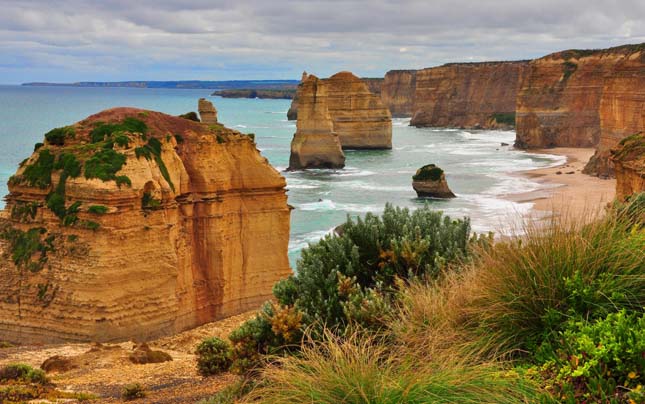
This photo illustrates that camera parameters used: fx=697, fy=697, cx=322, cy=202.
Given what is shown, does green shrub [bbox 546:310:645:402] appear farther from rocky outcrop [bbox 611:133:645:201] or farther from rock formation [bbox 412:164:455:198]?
rock formation [bbox 412:164:455:198]

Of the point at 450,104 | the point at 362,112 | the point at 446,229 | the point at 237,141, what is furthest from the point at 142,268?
the point at 450,104

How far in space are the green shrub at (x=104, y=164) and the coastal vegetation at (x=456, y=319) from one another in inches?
357

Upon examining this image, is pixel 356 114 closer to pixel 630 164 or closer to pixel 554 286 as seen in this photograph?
pixel 630 164

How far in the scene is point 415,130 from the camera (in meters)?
130

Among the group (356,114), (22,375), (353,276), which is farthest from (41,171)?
(356,114)

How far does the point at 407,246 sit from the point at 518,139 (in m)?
83.9

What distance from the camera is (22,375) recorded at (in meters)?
11.6

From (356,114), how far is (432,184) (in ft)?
134

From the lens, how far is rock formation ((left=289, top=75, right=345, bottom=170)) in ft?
226

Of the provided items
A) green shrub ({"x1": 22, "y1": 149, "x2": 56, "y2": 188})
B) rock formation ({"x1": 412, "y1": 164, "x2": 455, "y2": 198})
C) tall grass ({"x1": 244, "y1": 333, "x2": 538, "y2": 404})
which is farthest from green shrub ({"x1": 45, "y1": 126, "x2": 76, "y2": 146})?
rock formation ({"x1": 412, "y1": 164, "x2": 455, "y2": 198})

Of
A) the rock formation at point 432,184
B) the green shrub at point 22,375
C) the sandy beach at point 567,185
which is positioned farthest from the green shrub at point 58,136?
the rock formation at point 432,184

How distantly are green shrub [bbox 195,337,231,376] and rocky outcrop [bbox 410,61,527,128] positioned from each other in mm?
120458

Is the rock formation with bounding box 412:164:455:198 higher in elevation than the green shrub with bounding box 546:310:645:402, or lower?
lower

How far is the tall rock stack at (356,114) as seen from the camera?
8919 cm
